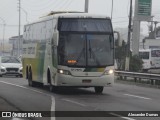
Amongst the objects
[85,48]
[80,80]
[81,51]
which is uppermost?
[85,48]

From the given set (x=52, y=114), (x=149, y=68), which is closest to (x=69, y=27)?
(x=52, y=114)

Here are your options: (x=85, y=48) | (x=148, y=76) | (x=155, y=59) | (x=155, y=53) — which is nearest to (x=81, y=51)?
(x=85, y=48)

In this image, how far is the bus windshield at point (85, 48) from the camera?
21984 millimetres

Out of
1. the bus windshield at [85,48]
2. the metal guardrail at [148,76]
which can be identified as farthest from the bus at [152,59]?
the bus windshield at [85,48]

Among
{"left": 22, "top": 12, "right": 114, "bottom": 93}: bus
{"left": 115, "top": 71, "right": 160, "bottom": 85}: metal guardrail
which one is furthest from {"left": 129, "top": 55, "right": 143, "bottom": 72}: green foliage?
{"left": 22, "top": 12, "right": 114, "bottom": 93}: bus

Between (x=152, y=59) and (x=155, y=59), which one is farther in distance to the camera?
(x=155, y=59)

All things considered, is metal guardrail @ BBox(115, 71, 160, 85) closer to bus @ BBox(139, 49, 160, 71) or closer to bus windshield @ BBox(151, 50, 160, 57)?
bus @ BBox(139, 49, 160, 71)

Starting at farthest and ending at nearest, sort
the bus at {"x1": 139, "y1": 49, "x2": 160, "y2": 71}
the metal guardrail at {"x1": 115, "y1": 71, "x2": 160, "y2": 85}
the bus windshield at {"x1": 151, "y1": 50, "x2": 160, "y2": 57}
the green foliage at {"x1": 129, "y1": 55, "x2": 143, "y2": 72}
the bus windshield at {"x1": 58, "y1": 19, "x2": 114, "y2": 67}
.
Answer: the bus windshield at {"x1": 151, "y1": 50, "x2": 160, "y2": 57}
the bus at {"x1": 139, "y1": 49, "x2": 160, "y2": 71}
the green foliage at {"x1": 129, "y1": 55, "x2": 143, "y2": 72}
the metal guardrail at {"x1": 115, "y1": 71, "x2": 160, "y2": 85}
the bus windshield at {"x1": 58, "y1": 19, "x2": 114, "y2": 67}

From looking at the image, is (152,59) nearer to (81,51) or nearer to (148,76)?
(148,76)

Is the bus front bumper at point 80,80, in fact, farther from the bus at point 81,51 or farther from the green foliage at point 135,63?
the green foliage at point 135,63

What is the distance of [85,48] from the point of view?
2212 centimetres

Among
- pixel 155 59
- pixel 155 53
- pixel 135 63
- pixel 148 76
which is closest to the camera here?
pixel 148 76

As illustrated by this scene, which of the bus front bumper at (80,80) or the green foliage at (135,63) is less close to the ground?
the bus front bumper at (80,80)

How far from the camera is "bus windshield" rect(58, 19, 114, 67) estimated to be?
72.1 ft
